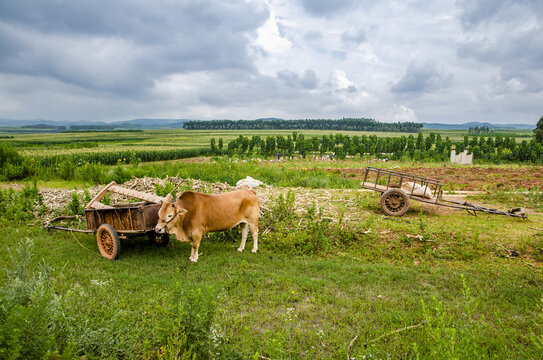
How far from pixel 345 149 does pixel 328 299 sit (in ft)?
127

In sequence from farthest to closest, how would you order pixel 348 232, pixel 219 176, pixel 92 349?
pixel 219 176 → pixel 348 232 → pixel 92 349

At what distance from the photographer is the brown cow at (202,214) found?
246 inches

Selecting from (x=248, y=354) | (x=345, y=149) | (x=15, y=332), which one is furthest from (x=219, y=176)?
(x=345, y=149)

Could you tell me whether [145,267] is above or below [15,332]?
below

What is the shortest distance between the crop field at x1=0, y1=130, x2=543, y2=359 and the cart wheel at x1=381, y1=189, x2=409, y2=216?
1.27ft

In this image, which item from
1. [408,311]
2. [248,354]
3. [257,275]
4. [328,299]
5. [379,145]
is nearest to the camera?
[248,354]

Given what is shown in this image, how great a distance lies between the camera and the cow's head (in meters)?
6.09

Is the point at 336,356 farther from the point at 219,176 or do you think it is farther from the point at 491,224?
the point at 219,176

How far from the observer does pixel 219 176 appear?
1445cm

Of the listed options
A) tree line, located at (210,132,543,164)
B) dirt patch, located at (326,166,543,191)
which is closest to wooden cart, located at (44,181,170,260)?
dirt patch, located at (326,166,543,191)

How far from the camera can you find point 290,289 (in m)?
5.61

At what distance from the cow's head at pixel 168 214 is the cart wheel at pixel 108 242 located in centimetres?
122

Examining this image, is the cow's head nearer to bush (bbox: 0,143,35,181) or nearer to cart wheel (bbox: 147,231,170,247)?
cart wheel (bbox: 147,231,170,247)

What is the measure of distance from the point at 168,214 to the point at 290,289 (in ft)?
8.60
